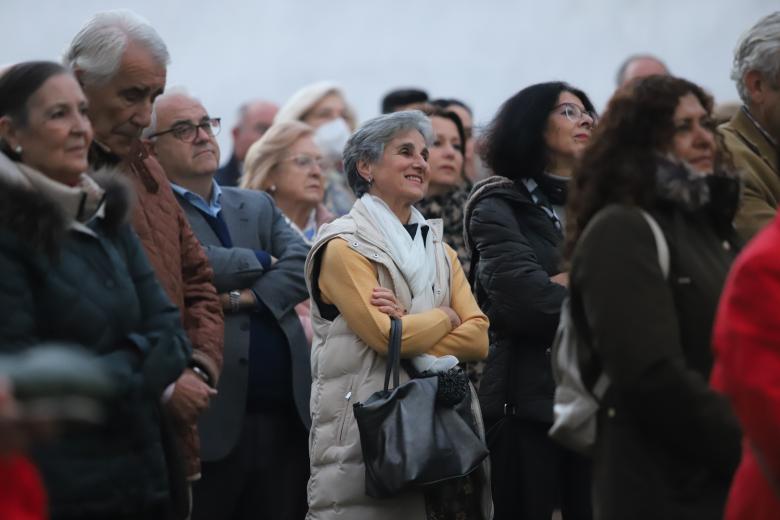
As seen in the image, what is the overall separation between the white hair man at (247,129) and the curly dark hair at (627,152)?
5.56 meters

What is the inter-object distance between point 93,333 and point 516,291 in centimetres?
219

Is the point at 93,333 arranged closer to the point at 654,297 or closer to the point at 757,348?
the point at 654,297

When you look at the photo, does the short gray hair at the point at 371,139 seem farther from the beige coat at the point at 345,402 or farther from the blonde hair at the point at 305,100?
the blonde hair at the point at 305,100

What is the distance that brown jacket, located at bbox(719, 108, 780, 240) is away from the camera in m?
5.06

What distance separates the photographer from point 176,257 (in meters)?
5.26

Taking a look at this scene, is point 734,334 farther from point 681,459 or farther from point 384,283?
point 384,283

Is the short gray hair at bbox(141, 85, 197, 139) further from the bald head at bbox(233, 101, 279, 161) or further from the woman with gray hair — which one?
the bald head at bbox(233, 101, 279, 161)

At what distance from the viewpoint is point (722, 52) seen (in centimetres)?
1206

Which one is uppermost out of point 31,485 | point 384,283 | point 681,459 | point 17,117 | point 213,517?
point 17,117

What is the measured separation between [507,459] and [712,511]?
7.14 ft

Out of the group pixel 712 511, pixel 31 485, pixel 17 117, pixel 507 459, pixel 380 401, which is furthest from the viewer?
pixel 507 459

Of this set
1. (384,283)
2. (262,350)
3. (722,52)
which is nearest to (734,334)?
(384,283)

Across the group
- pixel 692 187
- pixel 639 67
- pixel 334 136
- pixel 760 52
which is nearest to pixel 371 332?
pixel 760 52

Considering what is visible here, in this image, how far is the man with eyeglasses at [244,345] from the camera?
609cm
